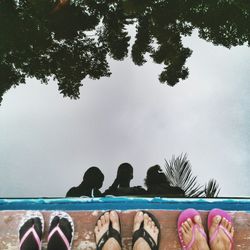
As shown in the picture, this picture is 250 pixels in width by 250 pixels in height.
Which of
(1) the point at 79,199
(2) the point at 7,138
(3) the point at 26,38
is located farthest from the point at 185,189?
(3) the point at 26,38

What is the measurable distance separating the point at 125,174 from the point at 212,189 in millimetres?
509

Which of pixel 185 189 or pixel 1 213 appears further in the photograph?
pixel 185 189

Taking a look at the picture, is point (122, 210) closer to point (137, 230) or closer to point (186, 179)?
point (137, 230)

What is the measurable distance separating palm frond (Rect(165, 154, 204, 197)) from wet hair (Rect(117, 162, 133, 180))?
214 millimetres

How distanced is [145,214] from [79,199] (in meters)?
0.35

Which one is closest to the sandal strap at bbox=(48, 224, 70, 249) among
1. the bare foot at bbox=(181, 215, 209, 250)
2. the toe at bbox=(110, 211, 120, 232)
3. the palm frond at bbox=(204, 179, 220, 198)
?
the toe at bbox=(110, 211, 120, 232)

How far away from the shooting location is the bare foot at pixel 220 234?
1.77 m

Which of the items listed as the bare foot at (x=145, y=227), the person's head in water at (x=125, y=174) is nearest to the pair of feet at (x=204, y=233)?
the bare foot at (x=145, y=227)

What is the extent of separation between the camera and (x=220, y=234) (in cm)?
178

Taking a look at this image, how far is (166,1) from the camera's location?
2281 mm

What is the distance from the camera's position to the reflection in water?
2262 mm

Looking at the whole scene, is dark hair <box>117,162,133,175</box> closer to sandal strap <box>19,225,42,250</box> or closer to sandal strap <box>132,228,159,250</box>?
sandal strap <box>132,228,159,250</box>

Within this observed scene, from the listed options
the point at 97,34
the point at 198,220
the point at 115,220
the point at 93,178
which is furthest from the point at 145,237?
the point at 97,34

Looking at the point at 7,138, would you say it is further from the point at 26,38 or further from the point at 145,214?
the point at 145,214
